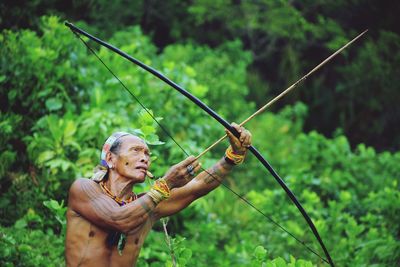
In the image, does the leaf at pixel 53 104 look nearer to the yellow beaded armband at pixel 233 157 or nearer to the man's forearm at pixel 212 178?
the man's forearm at pixel 212 178

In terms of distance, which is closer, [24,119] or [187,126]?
[24,119]

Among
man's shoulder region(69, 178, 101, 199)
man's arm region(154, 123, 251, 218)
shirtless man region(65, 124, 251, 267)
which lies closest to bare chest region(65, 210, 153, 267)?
shirtless man region(65, 124, 251, 267)

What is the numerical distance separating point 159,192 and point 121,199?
1.14 ft

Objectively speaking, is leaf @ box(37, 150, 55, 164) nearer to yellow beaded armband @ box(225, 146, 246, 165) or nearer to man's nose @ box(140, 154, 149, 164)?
man's nose @ box(140, 154, 149, 164)

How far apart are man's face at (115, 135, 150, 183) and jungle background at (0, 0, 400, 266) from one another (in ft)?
1.09

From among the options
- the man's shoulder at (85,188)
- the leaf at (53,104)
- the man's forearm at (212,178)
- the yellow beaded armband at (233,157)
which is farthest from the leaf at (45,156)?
the yellow beaded armband at (233,157)

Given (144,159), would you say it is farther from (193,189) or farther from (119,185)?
(193,189)

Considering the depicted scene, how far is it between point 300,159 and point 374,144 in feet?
15.3

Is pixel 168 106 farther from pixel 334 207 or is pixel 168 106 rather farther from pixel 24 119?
pixel 334 207

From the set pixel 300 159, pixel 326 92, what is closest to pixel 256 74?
pixel 326 92

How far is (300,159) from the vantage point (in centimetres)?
1059

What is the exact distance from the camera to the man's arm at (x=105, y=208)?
4098 millimetres

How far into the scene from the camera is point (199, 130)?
8.73 meters

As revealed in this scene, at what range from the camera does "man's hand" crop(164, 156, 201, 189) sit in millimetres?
4340
